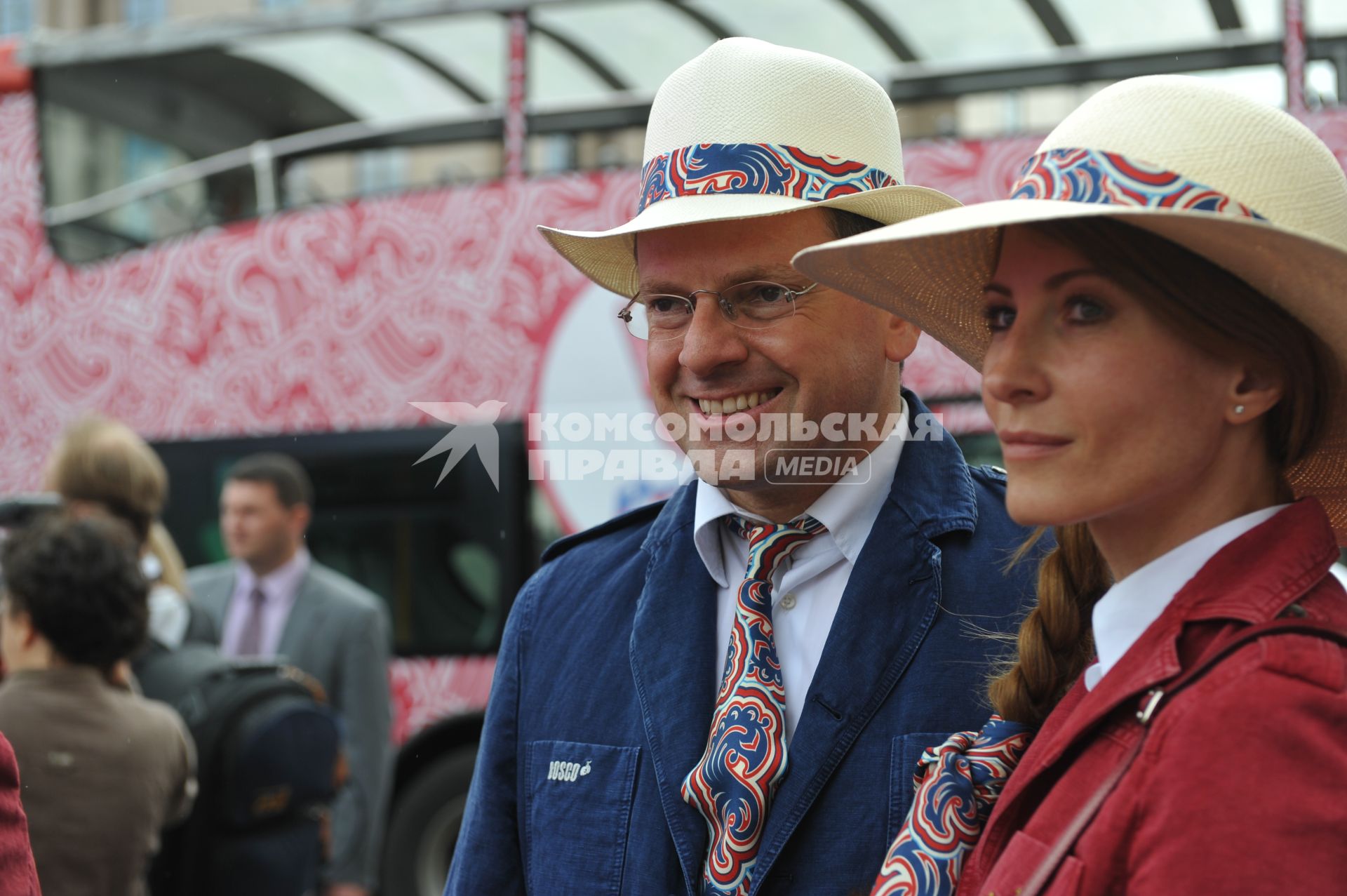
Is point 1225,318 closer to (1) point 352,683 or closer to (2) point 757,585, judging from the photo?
(2) point 757,585

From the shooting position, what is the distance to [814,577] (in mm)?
1850

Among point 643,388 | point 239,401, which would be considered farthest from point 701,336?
point 239,401

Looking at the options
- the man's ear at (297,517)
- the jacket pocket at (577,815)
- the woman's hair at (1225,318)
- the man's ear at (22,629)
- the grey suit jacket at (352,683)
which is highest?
the woman's hair at (1225,318)

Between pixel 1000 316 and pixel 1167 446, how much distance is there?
0.22 meters

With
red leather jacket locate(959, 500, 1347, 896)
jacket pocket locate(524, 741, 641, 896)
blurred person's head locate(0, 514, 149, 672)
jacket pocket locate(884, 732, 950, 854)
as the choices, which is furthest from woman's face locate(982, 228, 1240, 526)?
blurred person's head locate(0, 514, 149, 672)

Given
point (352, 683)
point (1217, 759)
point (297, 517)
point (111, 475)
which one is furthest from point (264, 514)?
point (1217, 759)

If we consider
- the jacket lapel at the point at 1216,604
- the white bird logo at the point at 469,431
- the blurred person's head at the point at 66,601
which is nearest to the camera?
the jacket lapel at the point at 1216,604

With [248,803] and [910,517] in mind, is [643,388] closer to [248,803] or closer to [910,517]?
[248,803]

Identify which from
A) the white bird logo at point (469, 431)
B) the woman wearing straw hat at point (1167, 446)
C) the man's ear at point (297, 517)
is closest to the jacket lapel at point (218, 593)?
the man's ear at point (297, 517)

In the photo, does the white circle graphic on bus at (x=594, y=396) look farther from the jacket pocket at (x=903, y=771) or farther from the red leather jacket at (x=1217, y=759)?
the red leather jacket at (x=1217, y=759)

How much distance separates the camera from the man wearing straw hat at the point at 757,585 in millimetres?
1668

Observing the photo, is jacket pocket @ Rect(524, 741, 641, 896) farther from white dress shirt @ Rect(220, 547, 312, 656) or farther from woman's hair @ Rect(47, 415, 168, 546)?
white dress shirt @ Rect(220, 547, 312, 656)

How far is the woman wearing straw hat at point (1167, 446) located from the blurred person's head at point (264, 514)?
4402mm

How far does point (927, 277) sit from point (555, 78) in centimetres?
581
